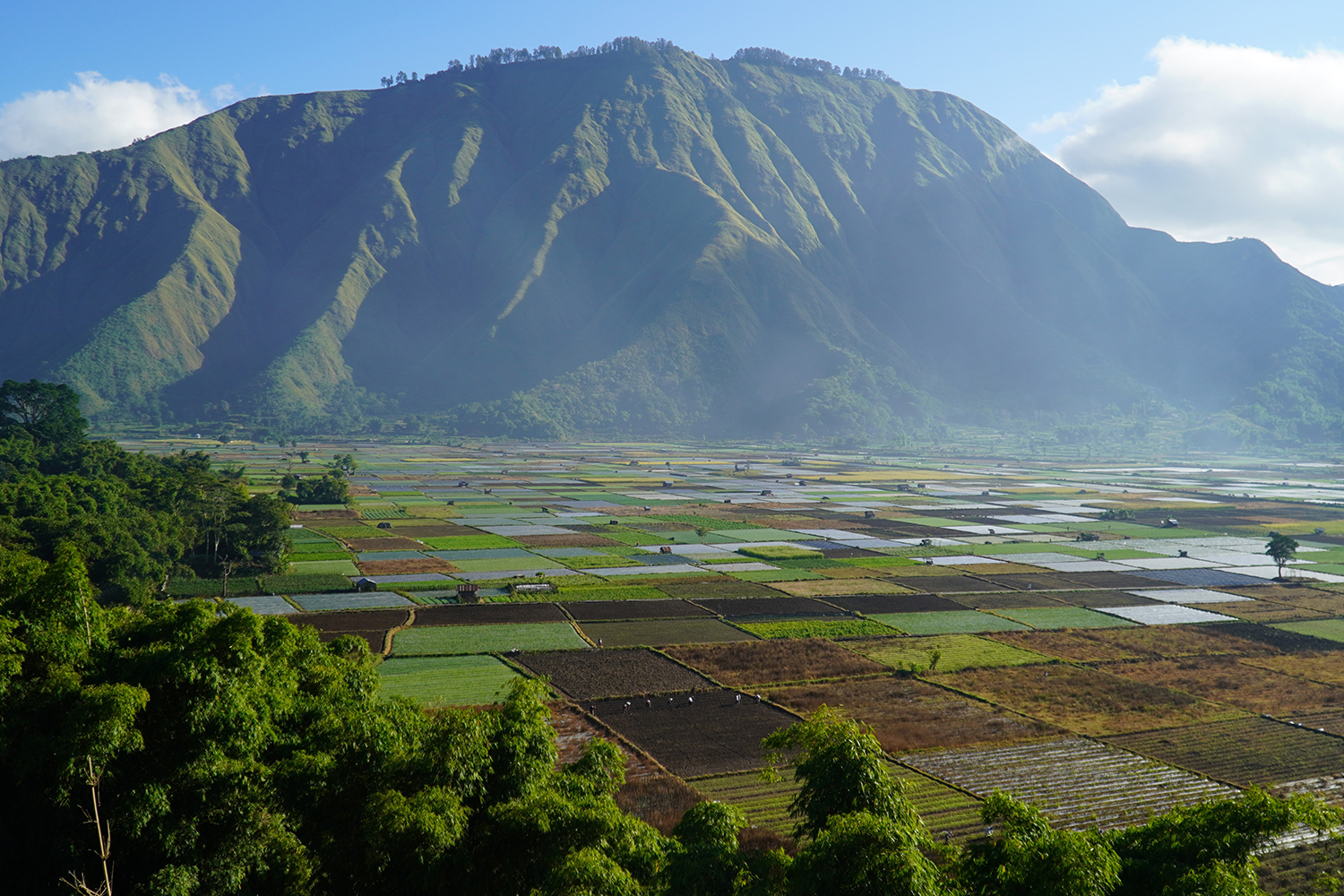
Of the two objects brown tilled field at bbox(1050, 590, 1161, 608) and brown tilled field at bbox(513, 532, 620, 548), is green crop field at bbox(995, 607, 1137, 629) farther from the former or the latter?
brown tilled field at bbox(513, 532, 620, 548)

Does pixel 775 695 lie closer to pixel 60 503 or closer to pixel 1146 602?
pixel 1146 602

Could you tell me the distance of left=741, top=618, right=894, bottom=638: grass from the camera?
47156 mm

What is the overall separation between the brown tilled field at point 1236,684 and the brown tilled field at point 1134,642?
4.31 ft

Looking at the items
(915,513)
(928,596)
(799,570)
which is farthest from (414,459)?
(928,596)

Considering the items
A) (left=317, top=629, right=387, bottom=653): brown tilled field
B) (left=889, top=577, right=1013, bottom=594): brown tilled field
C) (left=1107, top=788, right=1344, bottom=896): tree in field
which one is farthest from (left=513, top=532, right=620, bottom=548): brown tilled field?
(left=1107, top=788, right=1344, bottom=896): tree in field

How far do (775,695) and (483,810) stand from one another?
22632 millimetres

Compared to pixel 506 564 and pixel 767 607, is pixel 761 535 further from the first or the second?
pixel 767 607

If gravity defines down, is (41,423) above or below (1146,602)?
above

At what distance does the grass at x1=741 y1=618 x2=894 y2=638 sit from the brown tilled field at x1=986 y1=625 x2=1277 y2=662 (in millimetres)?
6322

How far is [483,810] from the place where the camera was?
16.0 metres

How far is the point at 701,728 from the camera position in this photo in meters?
32.8

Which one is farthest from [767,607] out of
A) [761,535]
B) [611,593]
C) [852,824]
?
[852,824]

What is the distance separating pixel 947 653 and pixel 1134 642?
11.4m

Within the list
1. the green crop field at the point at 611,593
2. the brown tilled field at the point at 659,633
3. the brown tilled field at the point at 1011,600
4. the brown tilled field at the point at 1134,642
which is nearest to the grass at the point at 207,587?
the green crop field at the point at 611,593
